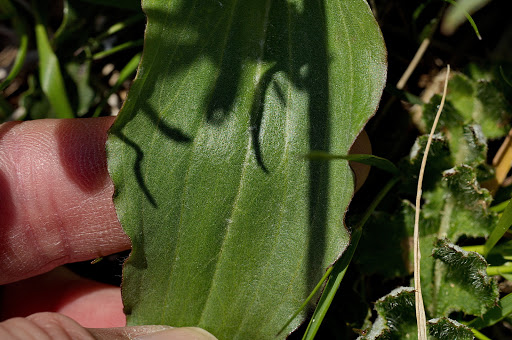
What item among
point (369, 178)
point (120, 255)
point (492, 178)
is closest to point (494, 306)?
point (492, 178)

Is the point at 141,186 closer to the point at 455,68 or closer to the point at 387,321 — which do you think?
the point at 387,321

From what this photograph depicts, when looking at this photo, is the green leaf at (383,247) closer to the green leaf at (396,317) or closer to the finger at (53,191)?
the green leaf at (396,317)

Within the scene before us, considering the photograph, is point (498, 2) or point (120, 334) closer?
point (120, 334)

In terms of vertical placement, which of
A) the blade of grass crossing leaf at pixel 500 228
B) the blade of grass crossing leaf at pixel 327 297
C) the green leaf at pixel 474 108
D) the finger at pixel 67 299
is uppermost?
the green leaf at pixel 474 108

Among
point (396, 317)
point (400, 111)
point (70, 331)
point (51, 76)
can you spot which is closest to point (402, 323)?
point (396, 317)

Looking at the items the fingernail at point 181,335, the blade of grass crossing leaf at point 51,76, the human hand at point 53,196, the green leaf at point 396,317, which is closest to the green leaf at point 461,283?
the green leaf at point 396,317

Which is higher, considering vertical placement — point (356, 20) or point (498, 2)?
point (356, 20)
